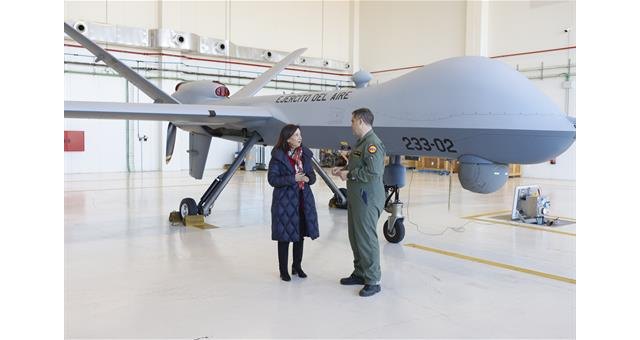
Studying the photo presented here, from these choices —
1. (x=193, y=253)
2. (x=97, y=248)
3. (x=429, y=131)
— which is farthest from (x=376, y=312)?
(x=97, y=248)

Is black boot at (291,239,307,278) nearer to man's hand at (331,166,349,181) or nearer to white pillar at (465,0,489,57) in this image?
man's hand at (331,166,349,181)

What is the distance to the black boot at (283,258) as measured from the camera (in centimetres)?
454

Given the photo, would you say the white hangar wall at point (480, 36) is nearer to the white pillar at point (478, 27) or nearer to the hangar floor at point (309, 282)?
the white pillar at point (478, 27)

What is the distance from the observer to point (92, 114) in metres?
5.87

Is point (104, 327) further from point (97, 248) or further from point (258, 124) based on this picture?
point (258, 124)

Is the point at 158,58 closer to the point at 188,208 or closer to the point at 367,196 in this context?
→ the point at 188,208

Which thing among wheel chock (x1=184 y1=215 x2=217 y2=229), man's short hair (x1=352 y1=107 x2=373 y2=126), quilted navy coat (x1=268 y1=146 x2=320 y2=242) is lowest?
wheel chock (x1=184 y1=215 x2=217 y2=229)

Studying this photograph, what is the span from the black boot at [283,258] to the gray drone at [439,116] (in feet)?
6.58

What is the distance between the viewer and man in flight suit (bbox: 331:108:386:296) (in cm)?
→ 411

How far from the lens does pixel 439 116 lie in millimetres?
5266

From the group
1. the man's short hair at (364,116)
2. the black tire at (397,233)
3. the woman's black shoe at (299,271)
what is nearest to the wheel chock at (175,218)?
the black tire at (397,233)

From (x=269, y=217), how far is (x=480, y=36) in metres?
12.9

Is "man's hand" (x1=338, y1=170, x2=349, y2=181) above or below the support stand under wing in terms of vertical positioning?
above

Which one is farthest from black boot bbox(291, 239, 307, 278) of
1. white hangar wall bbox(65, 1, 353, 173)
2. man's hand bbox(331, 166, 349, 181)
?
white hangar wall bbox(65, 1, 353, 173)
